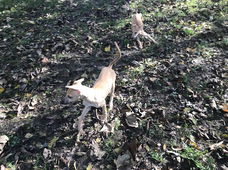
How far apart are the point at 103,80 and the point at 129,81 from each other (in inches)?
49.2

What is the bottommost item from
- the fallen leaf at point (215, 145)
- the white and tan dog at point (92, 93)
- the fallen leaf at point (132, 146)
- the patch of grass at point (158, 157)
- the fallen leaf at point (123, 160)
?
the fallen leaf at point (215, 145)

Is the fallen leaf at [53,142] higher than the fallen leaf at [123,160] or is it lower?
higher

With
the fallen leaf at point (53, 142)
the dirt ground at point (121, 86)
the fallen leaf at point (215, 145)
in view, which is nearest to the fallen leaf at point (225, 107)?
the dirt ground at point (121, 86)

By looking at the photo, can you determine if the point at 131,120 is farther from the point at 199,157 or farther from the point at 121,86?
the point at 199,157

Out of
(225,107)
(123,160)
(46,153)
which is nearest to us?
(123,160)

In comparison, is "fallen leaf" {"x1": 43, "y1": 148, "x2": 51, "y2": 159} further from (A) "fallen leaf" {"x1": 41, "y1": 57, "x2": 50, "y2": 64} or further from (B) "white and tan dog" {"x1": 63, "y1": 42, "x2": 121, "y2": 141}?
(A) "fallen leaf" {"x1": 41, "y1": 57, "x2": 50, "y2": 64}

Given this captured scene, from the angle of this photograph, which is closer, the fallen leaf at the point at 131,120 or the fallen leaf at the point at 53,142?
the fallen leaf at the point at 53,142

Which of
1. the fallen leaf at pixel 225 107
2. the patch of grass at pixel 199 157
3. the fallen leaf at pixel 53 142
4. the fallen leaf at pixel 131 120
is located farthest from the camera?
the fallen leaf at pixel 225 107

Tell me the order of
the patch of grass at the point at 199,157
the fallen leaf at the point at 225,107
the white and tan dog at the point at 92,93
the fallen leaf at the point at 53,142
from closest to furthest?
the white and tan dog at the point at 92,93 → the patch of grass at the point at 199,157 → the fallen leaf at the point at 53,142 → the fallen leaf at the point at 225,107

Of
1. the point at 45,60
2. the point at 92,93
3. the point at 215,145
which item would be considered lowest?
the point at 215,145

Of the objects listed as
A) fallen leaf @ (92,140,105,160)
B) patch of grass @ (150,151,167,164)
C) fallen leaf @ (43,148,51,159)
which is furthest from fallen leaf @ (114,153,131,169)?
fallen leaf @ (43,148,51,159)

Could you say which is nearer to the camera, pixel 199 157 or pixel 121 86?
pixel 199 157

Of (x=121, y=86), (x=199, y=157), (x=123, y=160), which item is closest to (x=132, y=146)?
(x=123, y=160)

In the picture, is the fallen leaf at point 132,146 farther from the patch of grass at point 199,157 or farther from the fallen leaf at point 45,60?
the fallen leaf at point 45,60
